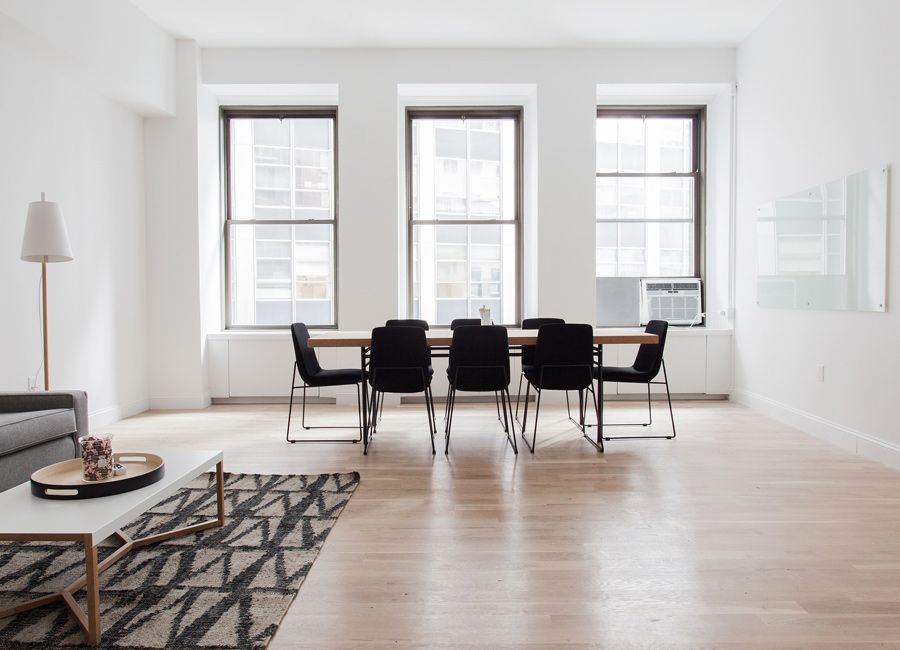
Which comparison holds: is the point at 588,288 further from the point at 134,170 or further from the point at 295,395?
the point at 134,170

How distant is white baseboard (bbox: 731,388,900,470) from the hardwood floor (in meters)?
0.10

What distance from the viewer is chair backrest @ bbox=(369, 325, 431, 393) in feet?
13.5

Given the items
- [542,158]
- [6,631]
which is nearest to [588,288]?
[542,158]

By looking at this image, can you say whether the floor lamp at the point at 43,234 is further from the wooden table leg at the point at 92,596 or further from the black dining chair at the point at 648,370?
the black dining chair at the point at 648,370

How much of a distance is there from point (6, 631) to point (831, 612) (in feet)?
8.97

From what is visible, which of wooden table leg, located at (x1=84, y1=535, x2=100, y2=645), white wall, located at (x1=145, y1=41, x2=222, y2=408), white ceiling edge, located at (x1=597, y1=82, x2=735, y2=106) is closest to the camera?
wooden table leg, located at (x1=84, y1=535, x2=100, y2=645)

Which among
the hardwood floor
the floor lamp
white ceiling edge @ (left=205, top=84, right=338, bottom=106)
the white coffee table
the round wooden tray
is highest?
white ceiling edge @ (left=205, top=84, right=338, bottom=106)

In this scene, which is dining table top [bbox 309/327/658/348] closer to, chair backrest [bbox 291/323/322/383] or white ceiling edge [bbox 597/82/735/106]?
chair backrest [bbox 291/323/322/383]

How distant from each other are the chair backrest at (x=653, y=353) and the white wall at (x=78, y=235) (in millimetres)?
4577

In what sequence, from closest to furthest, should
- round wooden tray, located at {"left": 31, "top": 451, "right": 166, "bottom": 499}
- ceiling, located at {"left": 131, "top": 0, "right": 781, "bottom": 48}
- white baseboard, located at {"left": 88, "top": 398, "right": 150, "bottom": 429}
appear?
round wooden tray, located at {"left": 31, "top": 451, "right": 166, "bottom": 499}, white baseboard, located at {"left": 88, "top": 398, "right": 150, "bottom": 429}, ceiling, located at {"left": 131, "top": 0, "right": 781, "bottom": 48}

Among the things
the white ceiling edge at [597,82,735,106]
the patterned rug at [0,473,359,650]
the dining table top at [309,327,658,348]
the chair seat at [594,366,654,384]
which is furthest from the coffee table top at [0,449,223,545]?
the white ceiling edge at [597,82,735,106]

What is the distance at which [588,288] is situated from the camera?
6.07m

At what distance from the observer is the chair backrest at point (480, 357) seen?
163 inches

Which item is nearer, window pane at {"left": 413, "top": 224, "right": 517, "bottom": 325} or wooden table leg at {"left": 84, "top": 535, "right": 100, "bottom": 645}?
wooden table leg at {"left": 84, "top": 535, "right": 100, "bottom": 645}
